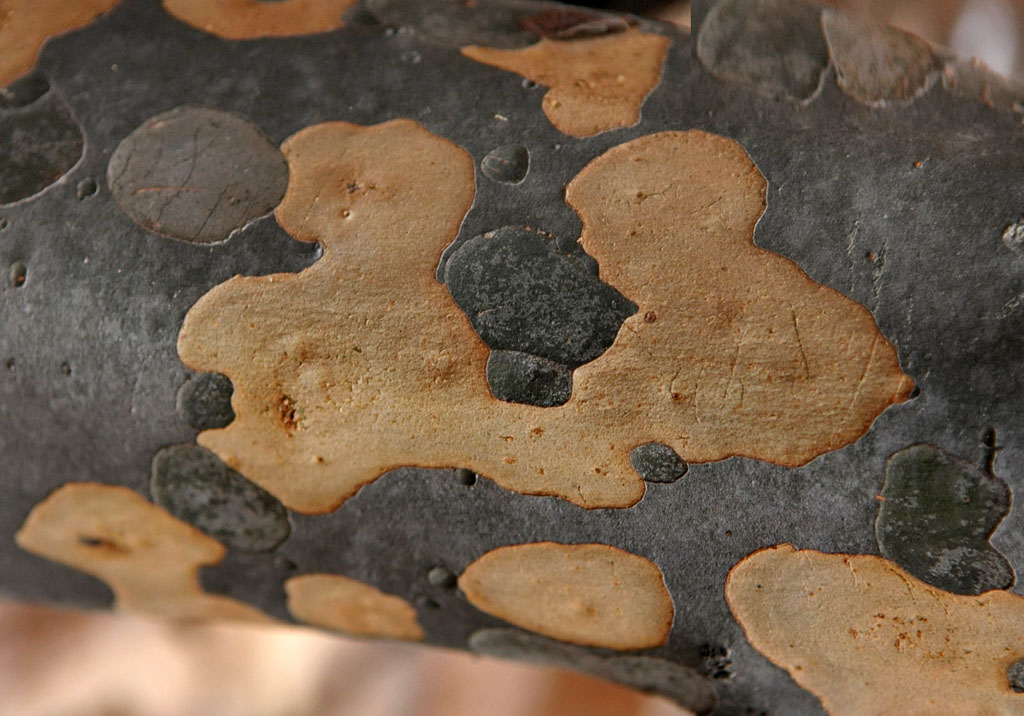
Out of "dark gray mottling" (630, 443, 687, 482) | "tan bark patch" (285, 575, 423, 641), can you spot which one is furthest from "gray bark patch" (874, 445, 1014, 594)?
"tan bark patch" (285, 575, 423, 641)

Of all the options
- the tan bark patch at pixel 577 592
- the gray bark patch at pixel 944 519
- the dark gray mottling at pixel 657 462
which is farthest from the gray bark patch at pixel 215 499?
the gray bark patch at pixel 944 519

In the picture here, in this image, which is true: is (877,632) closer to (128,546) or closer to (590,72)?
(590,72)

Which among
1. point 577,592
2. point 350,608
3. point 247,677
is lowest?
point 247,677

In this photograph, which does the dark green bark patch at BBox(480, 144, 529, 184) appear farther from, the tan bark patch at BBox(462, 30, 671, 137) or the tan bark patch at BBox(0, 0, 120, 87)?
the tan bark patch at BBox(0, 0, 120, 87)

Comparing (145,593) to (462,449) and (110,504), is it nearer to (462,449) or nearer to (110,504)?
(110,504)

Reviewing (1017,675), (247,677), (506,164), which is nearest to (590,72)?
(506,164)
